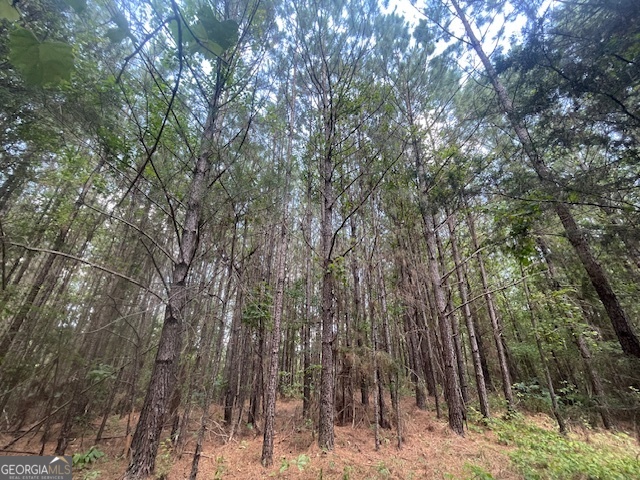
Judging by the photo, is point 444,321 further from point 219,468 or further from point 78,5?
point 78,5

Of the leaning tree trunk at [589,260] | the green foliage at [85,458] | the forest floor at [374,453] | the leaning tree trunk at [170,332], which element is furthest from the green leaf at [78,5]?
the green foliage at [85,458]

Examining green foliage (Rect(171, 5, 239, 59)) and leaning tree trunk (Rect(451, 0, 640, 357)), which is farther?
leaning tree trunk (Rect(451, 0, 640, 357))

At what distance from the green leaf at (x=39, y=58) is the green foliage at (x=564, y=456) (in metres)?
5.92

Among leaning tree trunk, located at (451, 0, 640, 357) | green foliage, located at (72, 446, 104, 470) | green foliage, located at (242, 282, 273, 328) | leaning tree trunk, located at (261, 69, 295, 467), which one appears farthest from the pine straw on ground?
leaning tree trunk, located at (451, 0, 640, 357)

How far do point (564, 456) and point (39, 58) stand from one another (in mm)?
7267

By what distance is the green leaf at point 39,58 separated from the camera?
0.54 m

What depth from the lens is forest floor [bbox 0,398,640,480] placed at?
404cm

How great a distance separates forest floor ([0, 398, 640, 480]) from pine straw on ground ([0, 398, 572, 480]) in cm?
1

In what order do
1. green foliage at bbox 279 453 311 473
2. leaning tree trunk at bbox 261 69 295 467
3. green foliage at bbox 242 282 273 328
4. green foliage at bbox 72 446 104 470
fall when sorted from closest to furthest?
green foliage at bbox 279 453 311 473, leaning tree trunk at bbox 261 69 295 467, green foliage at bbox 72 446 104 470, green foliage at bbox 242 282 273 328

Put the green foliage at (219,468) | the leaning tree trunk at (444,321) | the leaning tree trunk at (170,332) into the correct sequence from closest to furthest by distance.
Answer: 1. the leaning tree trunk at (170,332)
2. the green foliage at (219,468)
3. the leaning tree trunk at (444,321)

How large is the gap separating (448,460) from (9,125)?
Answer: 31.5 ft

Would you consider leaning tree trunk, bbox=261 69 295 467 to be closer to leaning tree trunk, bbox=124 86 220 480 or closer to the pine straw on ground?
the pine straw on ground

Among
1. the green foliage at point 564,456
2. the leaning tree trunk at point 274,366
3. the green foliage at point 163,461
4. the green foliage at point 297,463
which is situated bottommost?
the green foliage at point 163,461

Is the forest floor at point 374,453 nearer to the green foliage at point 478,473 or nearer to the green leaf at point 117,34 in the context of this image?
the green foliage at point 478,473
